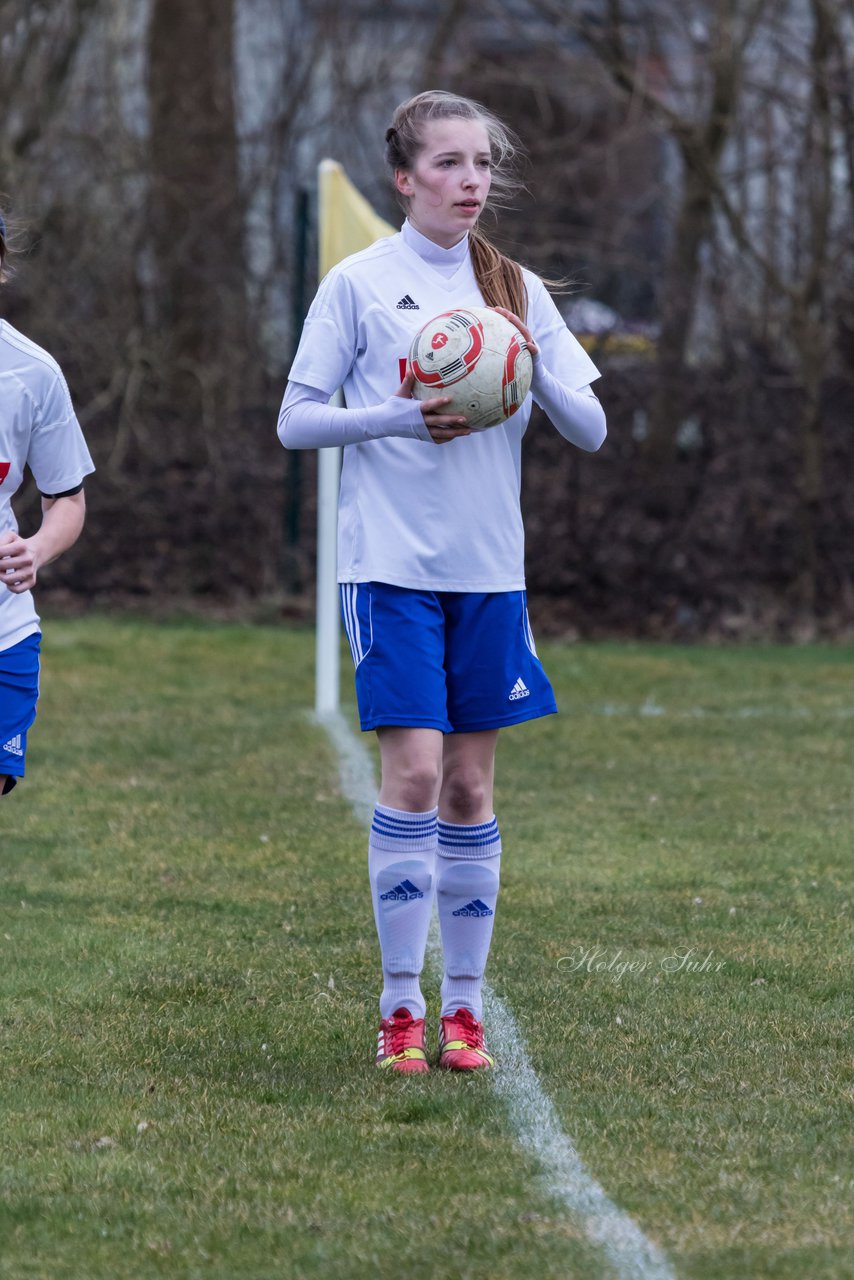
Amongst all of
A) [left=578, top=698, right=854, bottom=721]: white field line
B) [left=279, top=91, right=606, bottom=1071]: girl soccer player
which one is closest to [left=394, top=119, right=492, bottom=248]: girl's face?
[left=279, top=91, right=606, bottom=1071]: girl soccer player

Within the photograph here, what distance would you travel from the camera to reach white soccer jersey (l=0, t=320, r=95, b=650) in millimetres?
3900

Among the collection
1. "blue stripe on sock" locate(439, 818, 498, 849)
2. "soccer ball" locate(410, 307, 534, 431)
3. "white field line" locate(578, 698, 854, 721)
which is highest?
"soccer ball" locate(410, 307, 534, 431)

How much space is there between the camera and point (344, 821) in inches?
276

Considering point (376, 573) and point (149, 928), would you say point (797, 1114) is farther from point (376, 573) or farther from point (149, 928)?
point (149, 928)

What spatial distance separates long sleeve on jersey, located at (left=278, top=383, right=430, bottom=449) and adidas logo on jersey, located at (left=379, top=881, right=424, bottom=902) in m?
0.99

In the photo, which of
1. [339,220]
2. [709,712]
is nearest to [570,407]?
[339,220]

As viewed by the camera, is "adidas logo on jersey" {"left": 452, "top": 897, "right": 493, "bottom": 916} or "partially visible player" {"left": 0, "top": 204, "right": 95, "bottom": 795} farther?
"adidas logo on jersey" {"left": 452, "top": 897, "right": 493, "bottom": 916}

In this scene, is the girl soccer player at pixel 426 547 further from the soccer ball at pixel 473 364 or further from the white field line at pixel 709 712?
the white field line at pixel 709 712

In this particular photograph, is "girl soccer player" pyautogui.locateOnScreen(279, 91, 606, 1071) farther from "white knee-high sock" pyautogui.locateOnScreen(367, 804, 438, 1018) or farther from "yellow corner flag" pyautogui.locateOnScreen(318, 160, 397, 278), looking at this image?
"yellow corner flag" pyautogui.locateOnScreen(318, 160, 397, 278)

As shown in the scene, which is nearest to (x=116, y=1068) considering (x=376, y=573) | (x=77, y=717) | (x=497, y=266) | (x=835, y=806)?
(x=376, y=573)

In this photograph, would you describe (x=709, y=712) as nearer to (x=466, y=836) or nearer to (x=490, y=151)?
(x=466, y=836)

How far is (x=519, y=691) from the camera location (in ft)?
13.4

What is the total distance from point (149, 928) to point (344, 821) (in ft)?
5.64

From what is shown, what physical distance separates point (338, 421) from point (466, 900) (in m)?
1.14
